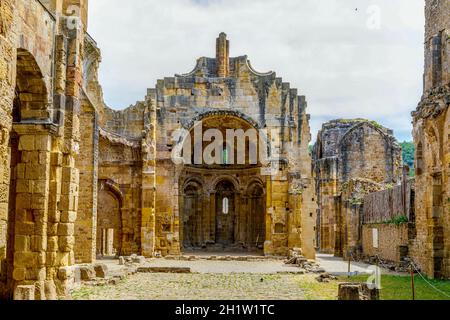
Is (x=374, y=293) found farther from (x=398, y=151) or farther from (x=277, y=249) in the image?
(x=398, y=151)

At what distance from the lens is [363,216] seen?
2919 cm

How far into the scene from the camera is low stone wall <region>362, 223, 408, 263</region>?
71.4ft

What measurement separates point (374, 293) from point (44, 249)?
6.53 m

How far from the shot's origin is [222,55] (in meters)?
28.1

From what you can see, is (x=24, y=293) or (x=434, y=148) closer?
(x=24, y=293)

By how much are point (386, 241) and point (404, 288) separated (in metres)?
9.19

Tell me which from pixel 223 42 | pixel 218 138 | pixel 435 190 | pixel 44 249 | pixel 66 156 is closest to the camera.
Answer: pixel 44 249

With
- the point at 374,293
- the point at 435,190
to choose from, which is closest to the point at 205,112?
the point at 435,190

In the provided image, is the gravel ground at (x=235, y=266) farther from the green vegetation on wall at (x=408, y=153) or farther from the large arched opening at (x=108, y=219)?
the green vegetation on wall at (x=408, y=153)

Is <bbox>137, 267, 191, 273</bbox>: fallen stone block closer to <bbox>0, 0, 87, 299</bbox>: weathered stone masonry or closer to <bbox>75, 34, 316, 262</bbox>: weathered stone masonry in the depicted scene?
<bbox>75, 34, 316, 262</bbox>: weathered stone masonry

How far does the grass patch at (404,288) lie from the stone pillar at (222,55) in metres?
12.9

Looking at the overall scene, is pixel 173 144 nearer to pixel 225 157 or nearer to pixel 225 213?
pixel 225 157

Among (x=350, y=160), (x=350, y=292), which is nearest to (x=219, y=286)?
(x=350, y=292)

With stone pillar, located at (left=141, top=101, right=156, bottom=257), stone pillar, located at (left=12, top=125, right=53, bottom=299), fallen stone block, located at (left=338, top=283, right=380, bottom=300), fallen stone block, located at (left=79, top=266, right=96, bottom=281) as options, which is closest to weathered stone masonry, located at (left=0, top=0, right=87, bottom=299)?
stone pillar, located at (left=12, top=125, right=53, bottom=299)
